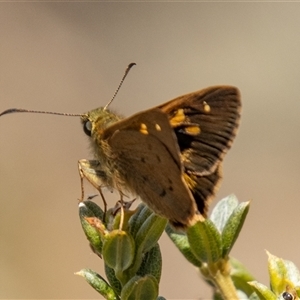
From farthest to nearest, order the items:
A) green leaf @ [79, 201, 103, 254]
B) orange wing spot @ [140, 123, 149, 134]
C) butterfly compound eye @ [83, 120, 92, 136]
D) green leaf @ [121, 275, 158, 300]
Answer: butterfly compound eye @ [83, 120, 92, 136]
orange wing spot @ [140, 123, 149, 134]
green leaf @ [79, 201, 103, 254]
green leaf @ [121, 275, 158, 300]

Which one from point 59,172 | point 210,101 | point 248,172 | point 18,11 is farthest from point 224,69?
point 210,101

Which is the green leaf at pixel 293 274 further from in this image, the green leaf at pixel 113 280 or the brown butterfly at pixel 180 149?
the green leaf at pixel 113 280

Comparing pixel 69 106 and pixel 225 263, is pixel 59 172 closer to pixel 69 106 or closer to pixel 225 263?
pixel 69 106

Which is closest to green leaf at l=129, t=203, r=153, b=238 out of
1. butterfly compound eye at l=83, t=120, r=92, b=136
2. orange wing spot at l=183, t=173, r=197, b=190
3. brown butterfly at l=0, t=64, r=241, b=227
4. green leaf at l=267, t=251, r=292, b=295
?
brown butterfly at l=0, t=64, r=241, b=227

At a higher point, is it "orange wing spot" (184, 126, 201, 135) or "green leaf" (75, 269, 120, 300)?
"orange wing spot" (184, 126, 201, 135)

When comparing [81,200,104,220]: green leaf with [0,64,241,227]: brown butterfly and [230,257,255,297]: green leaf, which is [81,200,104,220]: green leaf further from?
[230,257,255,297]: green leaf

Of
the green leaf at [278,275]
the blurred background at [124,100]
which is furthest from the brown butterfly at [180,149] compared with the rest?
the blurred background at [124,100]

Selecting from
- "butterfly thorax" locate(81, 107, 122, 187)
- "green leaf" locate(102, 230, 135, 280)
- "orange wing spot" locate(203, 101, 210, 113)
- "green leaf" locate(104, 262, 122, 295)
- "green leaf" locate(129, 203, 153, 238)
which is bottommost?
"green leaf" locate(104, 262, 122, 295)
